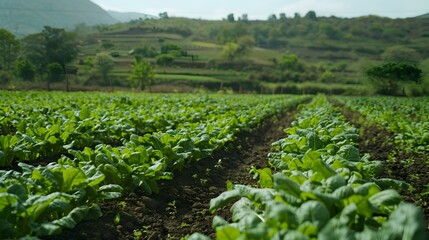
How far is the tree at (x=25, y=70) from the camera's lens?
182ft

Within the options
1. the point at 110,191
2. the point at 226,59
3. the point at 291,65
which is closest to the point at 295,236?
the point at 110,191

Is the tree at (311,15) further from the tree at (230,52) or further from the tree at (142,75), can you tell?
the tree at (142,75)

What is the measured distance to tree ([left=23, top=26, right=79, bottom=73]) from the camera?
64250mm

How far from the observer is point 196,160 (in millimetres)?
6637

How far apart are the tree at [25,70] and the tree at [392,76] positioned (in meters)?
46.7

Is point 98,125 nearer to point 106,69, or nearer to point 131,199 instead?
point 131,199

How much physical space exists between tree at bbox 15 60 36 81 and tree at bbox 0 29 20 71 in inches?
262

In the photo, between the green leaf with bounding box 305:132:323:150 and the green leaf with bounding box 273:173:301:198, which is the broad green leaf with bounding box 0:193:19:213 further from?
the green leaf with bounding box 305:132:323:150

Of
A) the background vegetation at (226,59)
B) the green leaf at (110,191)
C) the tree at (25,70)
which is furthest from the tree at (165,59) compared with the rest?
the green leaf at (110,191)

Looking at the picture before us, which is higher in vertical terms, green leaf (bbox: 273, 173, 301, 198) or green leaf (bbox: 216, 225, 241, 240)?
green leaf (bbox: 273, 173, 301, 198)

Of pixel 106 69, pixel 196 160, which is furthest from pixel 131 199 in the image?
pixel 106 69

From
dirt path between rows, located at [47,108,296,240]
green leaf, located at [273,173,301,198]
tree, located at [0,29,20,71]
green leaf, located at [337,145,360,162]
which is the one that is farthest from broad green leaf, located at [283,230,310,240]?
tree, located at [0,29,20,71]

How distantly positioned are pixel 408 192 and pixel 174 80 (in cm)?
5652

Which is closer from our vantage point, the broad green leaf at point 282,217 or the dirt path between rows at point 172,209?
the broad green leaf at point 282,217
